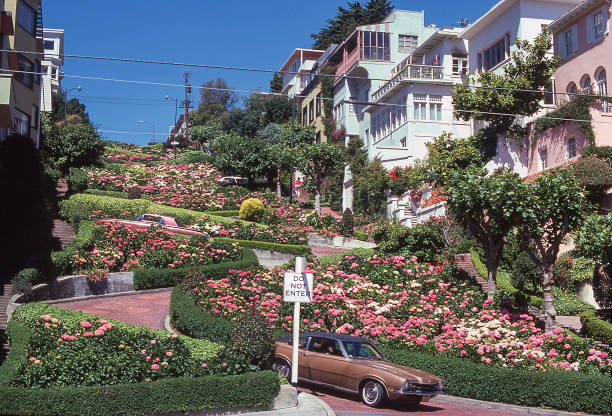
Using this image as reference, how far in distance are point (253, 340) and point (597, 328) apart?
13.2 metres

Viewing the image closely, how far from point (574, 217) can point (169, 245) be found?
16.2 m

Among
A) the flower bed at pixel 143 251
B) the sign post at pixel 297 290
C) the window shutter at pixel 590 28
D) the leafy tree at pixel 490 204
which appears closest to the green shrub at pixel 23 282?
the flower bed at pixel 143 251

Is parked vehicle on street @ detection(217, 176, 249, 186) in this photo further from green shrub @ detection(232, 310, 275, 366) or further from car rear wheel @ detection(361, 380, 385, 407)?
car rear wheel @ detection(361, 380, 385, 407)

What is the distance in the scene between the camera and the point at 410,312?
22688 millimetres

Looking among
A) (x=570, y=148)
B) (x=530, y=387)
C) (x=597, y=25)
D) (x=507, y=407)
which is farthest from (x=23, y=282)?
(x=597, y=25)

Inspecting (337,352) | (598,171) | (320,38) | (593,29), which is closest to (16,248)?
→ (337,352)

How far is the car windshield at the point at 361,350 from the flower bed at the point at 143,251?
12.8 m

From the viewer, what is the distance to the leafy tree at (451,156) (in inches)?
1614

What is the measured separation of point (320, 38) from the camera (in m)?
90.3

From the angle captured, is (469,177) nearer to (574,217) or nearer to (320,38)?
(574,217)

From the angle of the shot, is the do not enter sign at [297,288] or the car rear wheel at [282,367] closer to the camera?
the do not enter sign at [297,288]

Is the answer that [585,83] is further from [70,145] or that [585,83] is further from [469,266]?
[70,145]

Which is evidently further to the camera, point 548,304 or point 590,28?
point 590,28

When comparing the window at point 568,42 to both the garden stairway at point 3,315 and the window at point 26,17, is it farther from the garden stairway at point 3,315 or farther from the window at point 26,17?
the garden stairway at point 3,315
